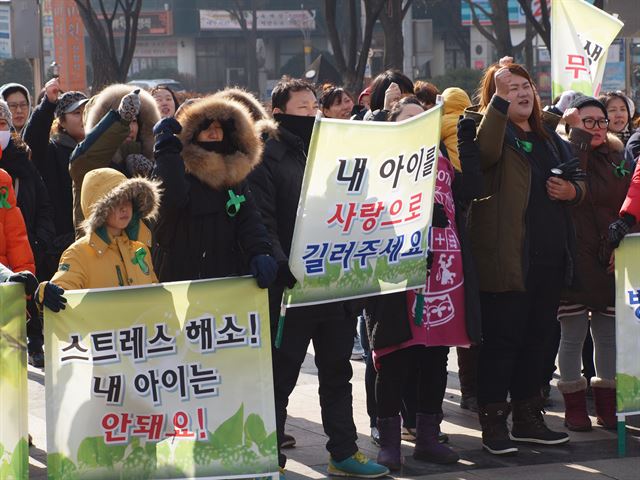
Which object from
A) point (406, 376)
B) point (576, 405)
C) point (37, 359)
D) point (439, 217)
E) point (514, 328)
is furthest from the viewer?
point (37, 359)

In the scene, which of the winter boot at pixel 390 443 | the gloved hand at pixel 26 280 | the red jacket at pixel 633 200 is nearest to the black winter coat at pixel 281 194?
the winter boot at pixel 390 443

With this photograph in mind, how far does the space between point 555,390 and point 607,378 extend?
107cm

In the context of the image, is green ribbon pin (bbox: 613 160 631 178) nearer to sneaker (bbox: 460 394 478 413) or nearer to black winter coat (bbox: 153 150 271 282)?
sneaker (bbox: 460 394 478 413)

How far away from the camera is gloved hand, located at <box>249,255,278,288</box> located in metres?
5.05

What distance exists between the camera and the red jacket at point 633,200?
6.33 m

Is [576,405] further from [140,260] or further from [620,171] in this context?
[140,260]

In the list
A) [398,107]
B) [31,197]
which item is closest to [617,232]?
[398,107]

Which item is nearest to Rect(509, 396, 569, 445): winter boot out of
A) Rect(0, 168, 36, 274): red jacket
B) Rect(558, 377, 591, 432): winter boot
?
Rect(558, 377, 591, 432): winter boot

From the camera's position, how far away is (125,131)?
6.08 metres

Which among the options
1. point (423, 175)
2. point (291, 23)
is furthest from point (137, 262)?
point (291, 23)

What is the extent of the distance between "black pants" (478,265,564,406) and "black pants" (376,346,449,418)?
12.6 inches

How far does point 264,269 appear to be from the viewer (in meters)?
5.07

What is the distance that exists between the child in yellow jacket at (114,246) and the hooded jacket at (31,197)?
1.84 meters

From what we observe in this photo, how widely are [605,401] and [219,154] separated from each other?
9.28 feet
